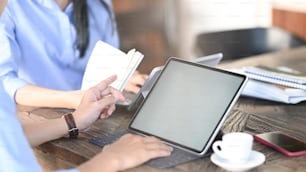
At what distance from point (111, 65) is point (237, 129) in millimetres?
372

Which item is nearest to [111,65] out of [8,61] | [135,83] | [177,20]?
[135,83]

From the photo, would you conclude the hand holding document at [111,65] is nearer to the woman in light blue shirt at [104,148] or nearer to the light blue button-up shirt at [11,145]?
the woman in light blue shirt at [104,148]

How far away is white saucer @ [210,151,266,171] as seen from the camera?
1.15 metres

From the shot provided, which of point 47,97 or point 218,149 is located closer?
point 218,149

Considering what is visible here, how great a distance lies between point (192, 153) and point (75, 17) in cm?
96

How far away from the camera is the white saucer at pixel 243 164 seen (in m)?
1.15

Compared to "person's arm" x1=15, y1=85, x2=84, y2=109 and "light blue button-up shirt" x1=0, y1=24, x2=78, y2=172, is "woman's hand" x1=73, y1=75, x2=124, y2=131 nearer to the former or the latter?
"person's arm" x1=15, y1=85, x2=84, y2=109

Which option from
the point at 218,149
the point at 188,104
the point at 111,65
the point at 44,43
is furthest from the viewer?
the point at 44,43

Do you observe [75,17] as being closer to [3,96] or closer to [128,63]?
[128,63]

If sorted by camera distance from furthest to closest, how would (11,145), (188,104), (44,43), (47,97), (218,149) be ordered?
(44,43), (47,97), (188,104), (218,149), (11,145)

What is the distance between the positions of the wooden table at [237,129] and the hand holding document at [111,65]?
10 cm

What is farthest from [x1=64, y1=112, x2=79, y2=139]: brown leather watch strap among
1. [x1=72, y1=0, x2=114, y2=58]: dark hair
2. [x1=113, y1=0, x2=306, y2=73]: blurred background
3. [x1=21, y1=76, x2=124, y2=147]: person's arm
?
[x1=113, y1=0, x2=306, y2=73]: blurred background

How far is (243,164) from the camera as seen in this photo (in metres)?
1.15

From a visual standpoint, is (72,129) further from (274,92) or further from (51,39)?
(51,39)
